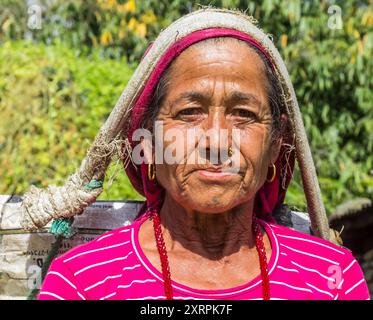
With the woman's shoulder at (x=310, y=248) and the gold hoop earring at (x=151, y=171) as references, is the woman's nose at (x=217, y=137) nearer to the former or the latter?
the gold hoop earring at (x=151, y=171)

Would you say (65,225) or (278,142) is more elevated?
(278,142)

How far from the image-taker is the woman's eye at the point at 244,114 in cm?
213

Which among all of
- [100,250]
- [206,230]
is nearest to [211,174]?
[206,230]

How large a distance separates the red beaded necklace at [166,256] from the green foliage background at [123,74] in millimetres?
1404

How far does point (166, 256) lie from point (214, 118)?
447 millimetres

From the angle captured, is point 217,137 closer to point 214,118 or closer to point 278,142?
point 214,118

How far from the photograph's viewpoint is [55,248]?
256 centimetres

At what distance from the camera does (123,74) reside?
4.17 metres

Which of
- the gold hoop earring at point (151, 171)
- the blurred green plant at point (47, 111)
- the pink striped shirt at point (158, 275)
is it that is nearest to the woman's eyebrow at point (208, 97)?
the gold hoop earring at point (151, 171)

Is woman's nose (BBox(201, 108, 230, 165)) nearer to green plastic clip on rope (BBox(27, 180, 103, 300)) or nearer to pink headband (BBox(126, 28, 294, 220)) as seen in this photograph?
pink headband (BBox(126, 28, 294, 220))

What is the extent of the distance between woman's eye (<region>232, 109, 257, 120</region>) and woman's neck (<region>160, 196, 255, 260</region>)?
31 cm

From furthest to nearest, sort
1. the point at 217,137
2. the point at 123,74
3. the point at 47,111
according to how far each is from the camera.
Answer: the point at 123,74 < the point at 47,111 < the point at 217,137

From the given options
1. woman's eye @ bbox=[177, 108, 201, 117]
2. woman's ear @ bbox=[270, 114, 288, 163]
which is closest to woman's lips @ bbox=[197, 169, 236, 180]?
woman's eye @ bbox=[177, 108, 201, 117]

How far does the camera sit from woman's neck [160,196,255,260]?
7.44ft
